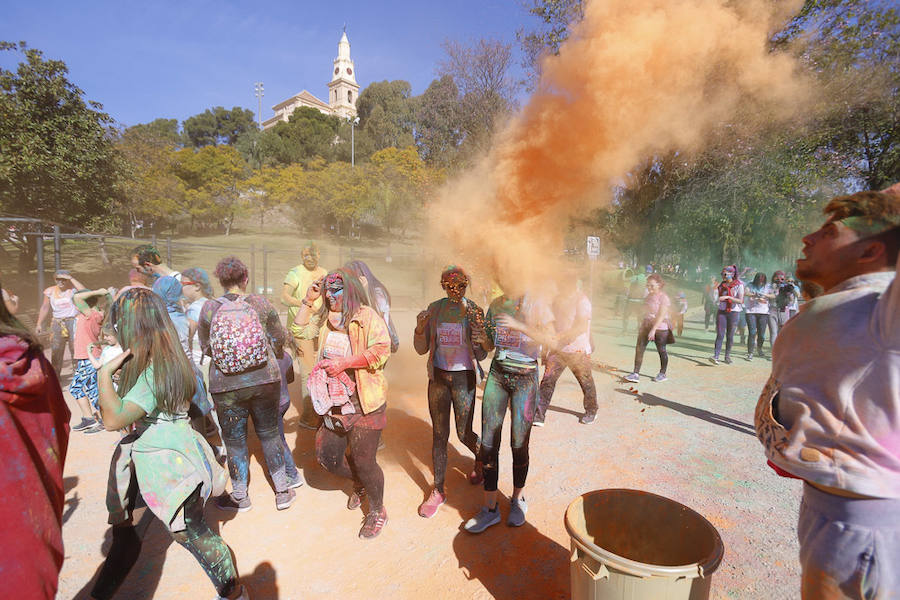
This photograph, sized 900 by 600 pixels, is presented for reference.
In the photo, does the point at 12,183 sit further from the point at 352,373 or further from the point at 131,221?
the point at 352,373

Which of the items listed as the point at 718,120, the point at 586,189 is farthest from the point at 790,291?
the point at 586,189

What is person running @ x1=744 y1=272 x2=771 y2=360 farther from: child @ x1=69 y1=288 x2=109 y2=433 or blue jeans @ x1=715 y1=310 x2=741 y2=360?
child @ x1=69 y1=288 x2=109 y2=433

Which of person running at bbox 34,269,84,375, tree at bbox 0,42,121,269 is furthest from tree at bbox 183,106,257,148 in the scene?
person running at bbox 34,269,84,375

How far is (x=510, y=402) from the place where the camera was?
3.60 metres

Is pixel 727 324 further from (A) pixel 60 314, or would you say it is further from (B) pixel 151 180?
(B) pixel 151 180

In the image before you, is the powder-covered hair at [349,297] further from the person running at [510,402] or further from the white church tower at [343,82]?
the white church tower at [343,82]

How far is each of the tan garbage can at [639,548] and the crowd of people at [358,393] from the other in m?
0.61

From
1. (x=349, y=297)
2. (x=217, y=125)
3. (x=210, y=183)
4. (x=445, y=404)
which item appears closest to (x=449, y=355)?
(x=445, y=404)

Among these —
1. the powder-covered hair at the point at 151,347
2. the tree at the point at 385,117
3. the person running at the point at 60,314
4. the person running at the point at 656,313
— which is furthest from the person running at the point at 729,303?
the tree at the point at 385,117

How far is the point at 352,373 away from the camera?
3436 millimetres

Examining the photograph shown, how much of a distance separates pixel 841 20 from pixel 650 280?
290 inches

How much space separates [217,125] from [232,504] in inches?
2931

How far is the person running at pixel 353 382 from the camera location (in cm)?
334

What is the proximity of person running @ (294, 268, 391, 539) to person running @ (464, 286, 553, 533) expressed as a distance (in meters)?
0.87
